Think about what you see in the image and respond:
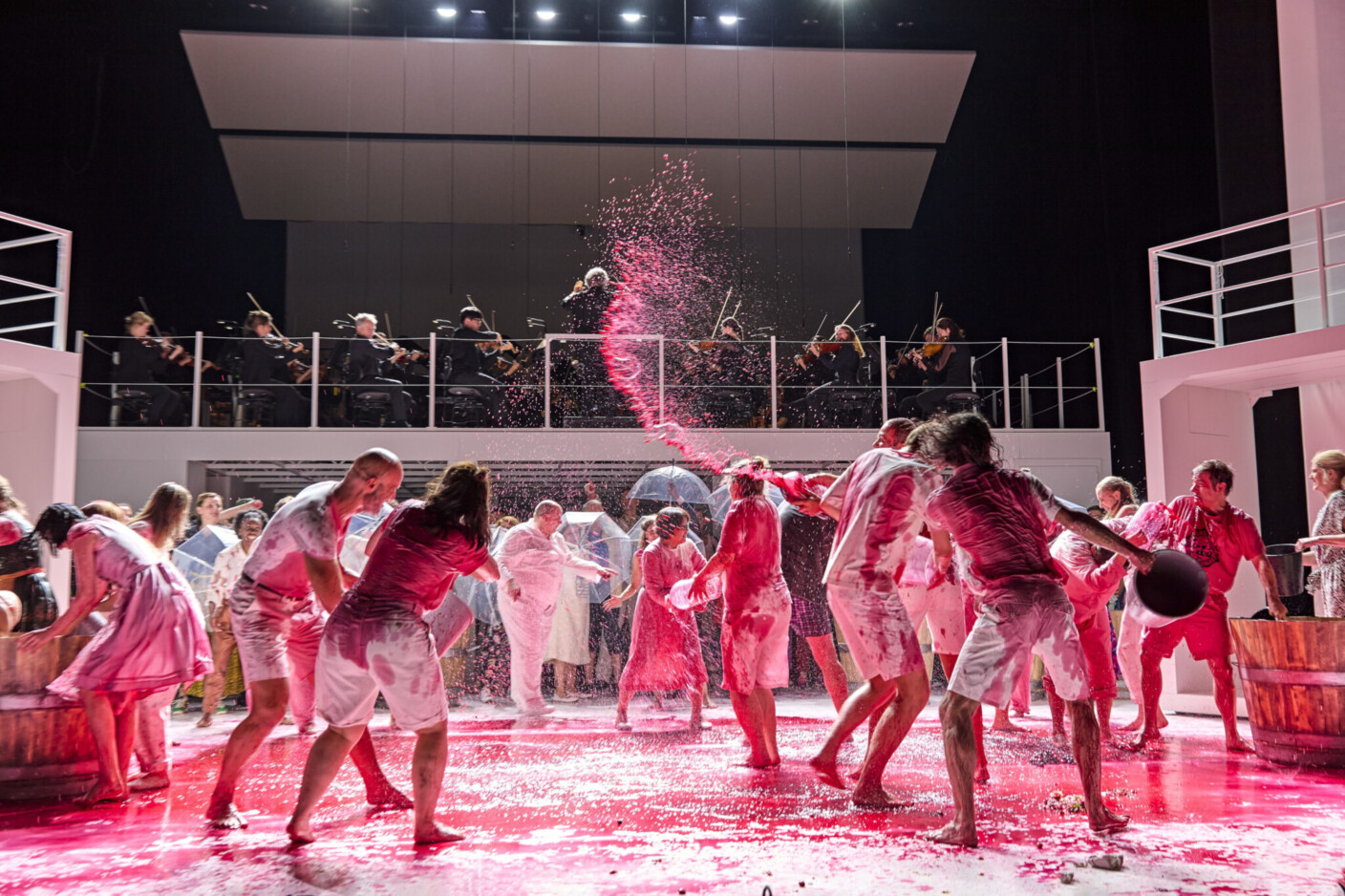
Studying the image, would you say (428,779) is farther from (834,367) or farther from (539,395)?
(834,367)

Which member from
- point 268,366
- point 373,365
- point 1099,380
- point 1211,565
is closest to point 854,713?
point 1211,565

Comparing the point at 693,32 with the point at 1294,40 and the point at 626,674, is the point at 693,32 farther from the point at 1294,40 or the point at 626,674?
the point at 626,674

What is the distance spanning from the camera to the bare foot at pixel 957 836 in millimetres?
3186

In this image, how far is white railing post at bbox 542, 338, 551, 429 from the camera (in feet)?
35.0

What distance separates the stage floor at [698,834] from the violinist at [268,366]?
611 cm

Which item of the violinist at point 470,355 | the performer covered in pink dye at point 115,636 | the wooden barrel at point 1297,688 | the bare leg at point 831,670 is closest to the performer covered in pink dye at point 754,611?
the bare leg at point 831,670

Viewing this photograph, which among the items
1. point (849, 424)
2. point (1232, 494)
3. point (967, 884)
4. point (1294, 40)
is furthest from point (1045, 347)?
point (967, 884)

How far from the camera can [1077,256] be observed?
12.7 m

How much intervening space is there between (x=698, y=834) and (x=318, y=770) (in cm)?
131

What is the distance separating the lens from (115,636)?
166 inches

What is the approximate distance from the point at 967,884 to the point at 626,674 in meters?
4.01

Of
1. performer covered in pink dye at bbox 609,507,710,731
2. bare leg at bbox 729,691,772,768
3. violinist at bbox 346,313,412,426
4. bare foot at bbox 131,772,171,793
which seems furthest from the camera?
violinist at bbox 346,313,412,426

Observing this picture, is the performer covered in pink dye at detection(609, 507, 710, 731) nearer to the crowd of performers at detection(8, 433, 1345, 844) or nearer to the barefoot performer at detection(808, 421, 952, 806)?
the crowd of performers at detection(8, 433, 1345, 844)

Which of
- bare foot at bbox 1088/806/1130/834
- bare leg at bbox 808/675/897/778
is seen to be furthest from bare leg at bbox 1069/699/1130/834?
bare leg at bbox 808/675/897/778
